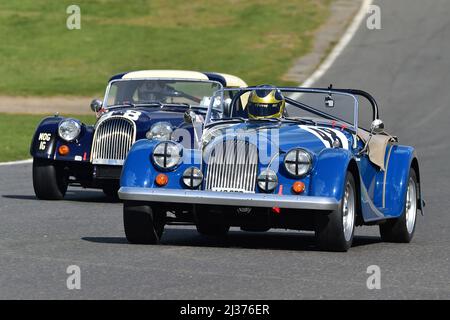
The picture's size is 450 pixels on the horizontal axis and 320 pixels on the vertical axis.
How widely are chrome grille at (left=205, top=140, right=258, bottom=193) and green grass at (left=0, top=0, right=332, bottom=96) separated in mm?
23396

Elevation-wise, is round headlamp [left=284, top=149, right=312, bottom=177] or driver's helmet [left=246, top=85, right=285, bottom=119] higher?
driver's helmet [left=246, top=85, right=285, bottom=119]

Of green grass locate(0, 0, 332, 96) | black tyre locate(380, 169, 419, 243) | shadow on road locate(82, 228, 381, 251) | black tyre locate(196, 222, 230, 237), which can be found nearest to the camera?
shadow on road locate(82, 228, 381, 251)

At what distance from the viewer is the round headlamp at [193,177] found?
1101 centimetres

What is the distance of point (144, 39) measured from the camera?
137 ft

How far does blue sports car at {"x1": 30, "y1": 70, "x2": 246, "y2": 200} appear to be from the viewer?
16.1 metres

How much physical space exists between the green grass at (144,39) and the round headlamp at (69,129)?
1782 centimetres

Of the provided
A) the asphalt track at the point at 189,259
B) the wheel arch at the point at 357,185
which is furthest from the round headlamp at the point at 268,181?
the wheel arch at the point at 357,185

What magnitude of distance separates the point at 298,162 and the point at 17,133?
16.0m

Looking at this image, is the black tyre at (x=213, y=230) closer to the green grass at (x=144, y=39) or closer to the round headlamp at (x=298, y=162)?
the round headlamp at (x=298, y=162)

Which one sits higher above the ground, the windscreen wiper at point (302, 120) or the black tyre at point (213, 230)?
the windscreen wiper at point (302, 120)

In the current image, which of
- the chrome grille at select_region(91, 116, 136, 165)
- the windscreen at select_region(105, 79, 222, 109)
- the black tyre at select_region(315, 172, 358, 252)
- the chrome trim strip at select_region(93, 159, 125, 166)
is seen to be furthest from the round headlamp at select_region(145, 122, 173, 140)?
the black tyre at select_region(315, 172, 358, 252)

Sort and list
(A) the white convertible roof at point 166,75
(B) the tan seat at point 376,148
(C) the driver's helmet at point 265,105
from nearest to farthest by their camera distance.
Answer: (B) the tan seat at point 376,148 → (C) the driver's helmet at point 265,105 → (A) the white convertible roof at point 166,75

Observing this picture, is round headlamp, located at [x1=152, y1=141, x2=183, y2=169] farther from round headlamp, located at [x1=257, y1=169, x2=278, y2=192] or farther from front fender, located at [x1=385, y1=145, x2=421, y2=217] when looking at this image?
front fender, located at [x1=385, y1=145, x2=421, y2=217]

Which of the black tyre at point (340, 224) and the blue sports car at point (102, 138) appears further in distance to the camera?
the blue sports car at point (102, 138)
